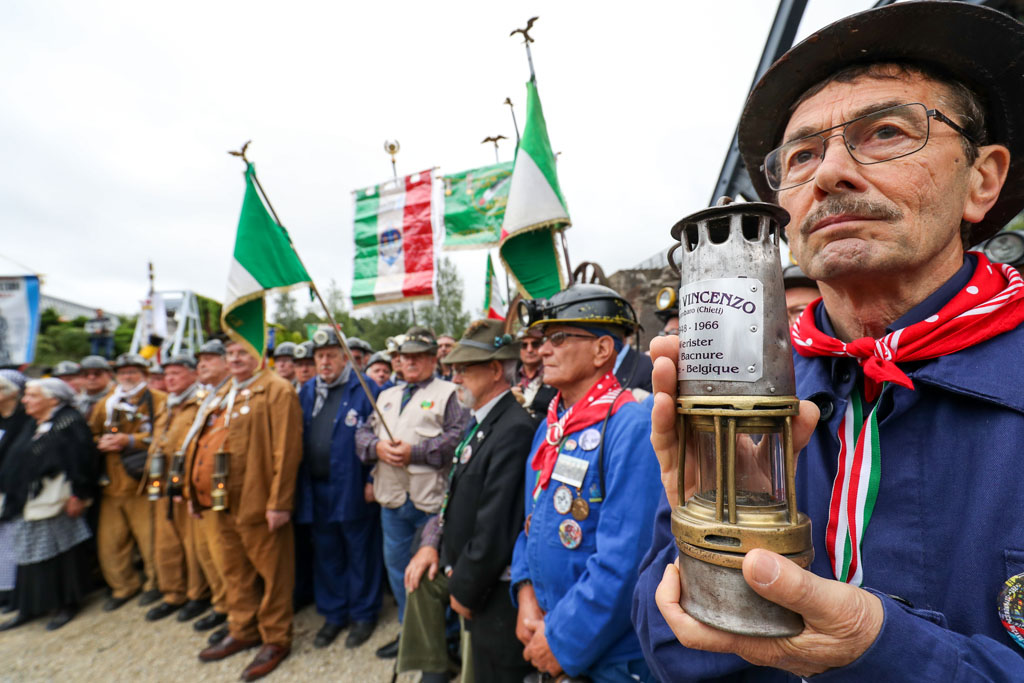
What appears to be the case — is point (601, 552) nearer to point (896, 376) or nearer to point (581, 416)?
point (581, 416)

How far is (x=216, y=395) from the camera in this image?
5.02 metres

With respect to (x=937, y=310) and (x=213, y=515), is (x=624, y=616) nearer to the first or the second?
(x=937, y=310)

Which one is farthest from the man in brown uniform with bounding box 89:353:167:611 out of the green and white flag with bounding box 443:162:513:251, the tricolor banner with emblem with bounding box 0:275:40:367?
the green and white flag with bounding box 443:162:513:251

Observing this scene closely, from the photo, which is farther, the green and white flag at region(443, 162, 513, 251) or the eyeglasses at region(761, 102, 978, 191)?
the green and white flag at region(443, 162, 513, 251)

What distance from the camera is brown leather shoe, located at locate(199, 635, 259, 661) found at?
4.51 metres

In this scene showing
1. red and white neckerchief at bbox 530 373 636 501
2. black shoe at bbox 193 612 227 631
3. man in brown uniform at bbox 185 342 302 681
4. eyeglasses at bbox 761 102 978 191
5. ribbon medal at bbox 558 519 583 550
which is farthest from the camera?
black shoe at bbox 193 612 227 631

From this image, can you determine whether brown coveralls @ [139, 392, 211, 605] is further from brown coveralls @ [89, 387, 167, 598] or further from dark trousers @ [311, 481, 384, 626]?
dark trousers @ [311, 481, 384, 626]

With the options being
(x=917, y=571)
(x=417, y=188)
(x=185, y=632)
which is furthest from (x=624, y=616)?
(x=417, y=188)

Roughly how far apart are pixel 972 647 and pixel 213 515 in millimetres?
5527

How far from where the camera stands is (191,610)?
5461mm

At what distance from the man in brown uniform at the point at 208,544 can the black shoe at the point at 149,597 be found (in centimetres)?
109

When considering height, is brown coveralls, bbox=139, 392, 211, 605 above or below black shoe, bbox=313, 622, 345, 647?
Result: above

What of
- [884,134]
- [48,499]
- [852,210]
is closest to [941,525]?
[852,210]

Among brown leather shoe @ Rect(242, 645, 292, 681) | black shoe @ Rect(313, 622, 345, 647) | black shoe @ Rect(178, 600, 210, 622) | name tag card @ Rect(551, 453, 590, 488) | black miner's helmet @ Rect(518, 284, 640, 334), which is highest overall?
black miner's helmet @ Rect(518, 284, 640, 334)
